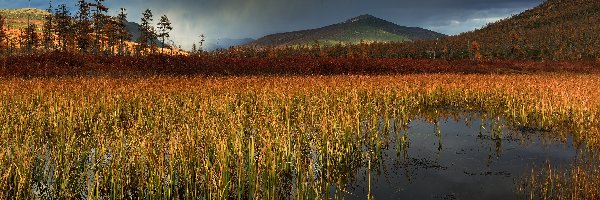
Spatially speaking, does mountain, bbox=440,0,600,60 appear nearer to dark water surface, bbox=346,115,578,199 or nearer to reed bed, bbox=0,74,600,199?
dark water surface, bbox=346,115,578,199

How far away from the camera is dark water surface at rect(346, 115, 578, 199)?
214 inches

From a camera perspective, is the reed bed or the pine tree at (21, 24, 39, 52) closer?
the reed bed

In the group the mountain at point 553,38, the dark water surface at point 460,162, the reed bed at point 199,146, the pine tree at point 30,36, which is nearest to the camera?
the reed bed at point 199,146

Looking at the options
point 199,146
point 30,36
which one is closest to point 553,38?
point 199,146

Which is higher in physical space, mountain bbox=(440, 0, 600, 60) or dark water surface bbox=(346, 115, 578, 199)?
mountain bbox=(440, 0, 600, 60)

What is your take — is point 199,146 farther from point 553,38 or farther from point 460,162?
point 553,38

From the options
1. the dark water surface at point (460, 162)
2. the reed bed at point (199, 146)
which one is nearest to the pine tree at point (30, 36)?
the reed bed at point (199, 146)

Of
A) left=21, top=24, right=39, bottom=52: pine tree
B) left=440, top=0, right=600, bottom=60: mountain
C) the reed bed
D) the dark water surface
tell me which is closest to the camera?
the reed bed

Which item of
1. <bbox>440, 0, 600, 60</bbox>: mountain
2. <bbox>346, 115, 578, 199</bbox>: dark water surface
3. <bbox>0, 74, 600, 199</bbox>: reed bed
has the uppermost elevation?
<bbox>440, 0, 600, 60</bbox>: mountain

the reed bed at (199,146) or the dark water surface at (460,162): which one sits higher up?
the reed bed at (199,146)

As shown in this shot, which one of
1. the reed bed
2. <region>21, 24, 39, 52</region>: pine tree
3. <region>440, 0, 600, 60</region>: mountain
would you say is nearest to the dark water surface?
the reed bed

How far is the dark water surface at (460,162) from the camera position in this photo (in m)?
5.43

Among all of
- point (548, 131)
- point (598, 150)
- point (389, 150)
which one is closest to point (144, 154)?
point (389, 150)

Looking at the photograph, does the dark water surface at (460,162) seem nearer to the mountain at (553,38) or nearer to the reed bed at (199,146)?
the reed bed at (199,146)
